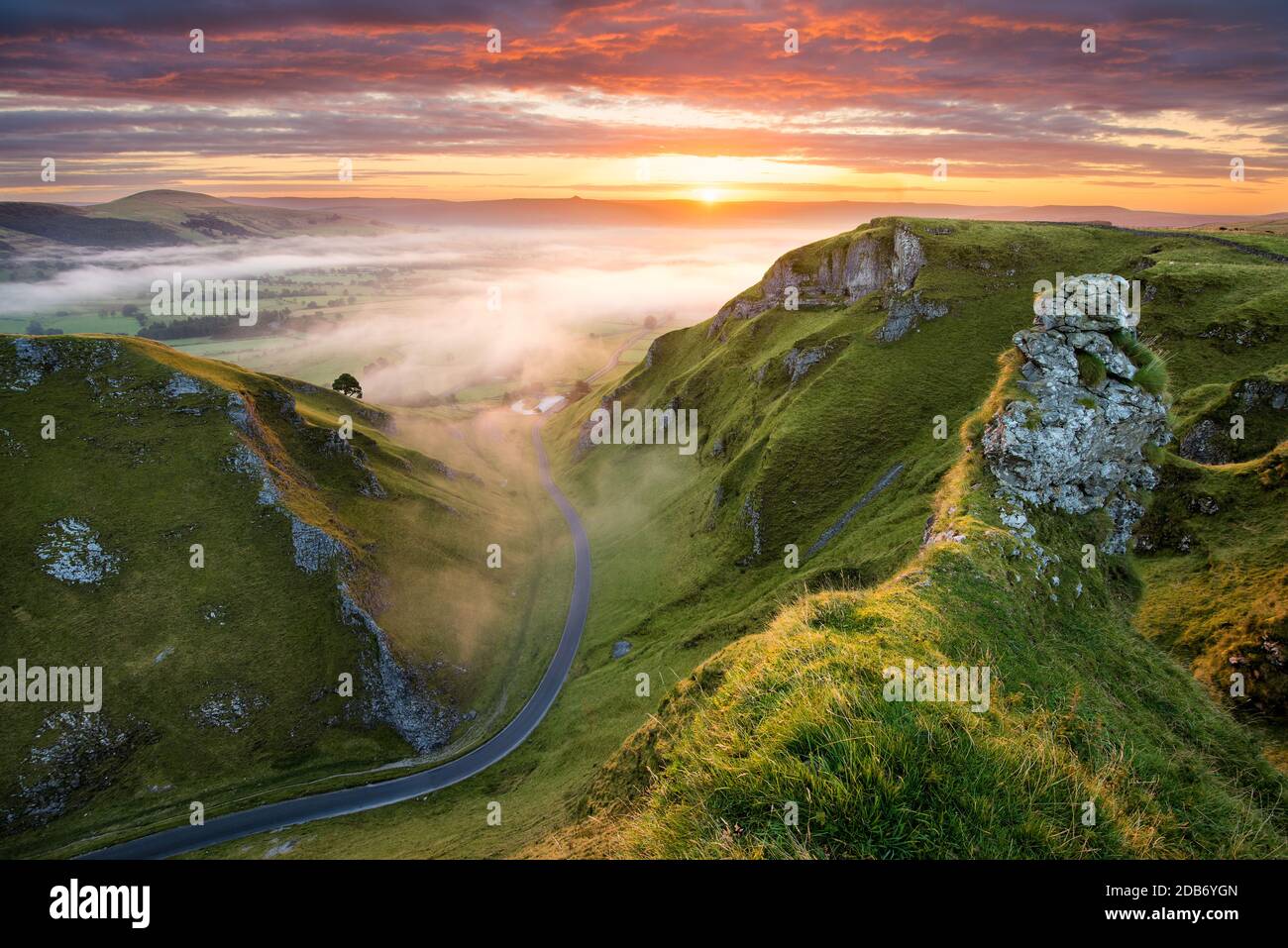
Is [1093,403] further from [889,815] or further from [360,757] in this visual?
[360,757]

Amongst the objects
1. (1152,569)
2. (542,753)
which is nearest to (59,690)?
(542,753)

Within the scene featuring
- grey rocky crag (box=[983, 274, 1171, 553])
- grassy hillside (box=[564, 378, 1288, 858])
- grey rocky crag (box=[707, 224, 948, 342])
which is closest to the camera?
grassy hillside (box=[564, 378, 1288, 858])

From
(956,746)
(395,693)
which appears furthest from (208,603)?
(956,746)

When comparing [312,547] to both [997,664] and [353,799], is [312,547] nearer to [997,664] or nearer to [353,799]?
[353,799]

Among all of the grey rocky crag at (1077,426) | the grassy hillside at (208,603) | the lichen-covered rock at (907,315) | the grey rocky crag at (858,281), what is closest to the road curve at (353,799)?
the grassy hillside at (208,603)

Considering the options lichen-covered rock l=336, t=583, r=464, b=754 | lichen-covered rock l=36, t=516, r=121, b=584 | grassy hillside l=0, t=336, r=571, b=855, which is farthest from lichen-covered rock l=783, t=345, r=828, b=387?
lichen-covered rock l=36, t=516, r=121, b=584

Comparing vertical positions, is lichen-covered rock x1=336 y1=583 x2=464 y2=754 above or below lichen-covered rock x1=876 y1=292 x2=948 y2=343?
below

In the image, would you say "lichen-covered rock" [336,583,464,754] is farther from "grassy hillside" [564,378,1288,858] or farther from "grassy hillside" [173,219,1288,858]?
"grassy hillside" [564,378,1288,858]

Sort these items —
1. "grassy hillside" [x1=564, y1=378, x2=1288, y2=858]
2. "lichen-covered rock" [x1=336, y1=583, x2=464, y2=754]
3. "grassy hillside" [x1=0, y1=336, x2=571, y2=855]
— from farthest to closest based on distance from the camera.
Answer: "lichen-covered rock" [x1=336, y1=583, x2=464, y2=754] < "grassy hillside" [x1=0, y1=336, x2=571, y2=855] < "grassy hillside" [x1=564, y1=378, x2=1288, y2=858]
